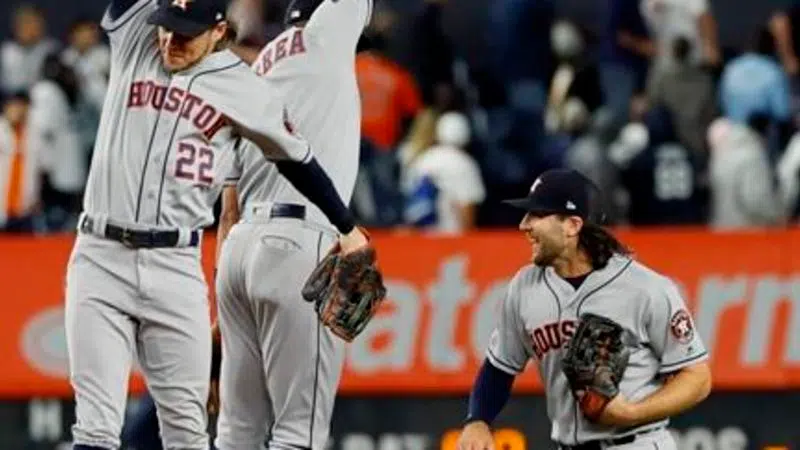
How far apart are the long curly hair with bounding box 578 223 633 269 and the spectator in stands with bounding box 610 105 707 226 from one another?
307 inches

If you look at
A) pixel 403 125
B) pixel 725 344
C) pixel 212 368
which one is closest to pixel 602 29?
pixel 403 125

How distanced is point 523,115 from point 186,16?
9.57 m

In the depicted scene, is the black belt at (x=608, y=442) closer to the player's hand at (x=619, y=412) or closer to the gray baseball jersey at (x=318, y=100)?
the player's hand at (x=619, y=412)

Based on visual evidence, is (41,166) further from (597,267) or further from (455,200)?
(597,267)

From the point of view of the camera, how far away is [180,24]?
929 centimetres

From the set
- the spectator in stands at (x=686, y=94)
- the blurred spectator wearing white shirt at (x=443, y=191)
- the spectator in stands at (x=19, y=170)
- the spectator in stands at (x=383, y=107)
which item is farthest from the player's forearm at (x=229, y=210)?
the spectator in stands at (x=686, y=94)

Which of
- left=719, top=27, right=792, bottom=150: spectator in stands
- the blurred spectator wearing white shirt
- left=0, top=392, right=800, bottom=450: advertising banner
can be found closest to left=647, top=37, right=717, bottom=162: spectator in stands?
left=719, top=27, right=792, bottom=150: spectator in stands

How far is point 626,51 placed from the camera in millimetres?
20047

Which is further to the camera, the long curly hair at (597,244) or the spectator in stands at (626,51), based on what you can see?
the spectator in stands at (626,51)

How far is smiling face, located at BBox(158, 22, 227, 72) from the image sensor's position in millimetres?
9430

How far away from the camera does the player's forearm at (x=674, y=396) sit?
947 cm

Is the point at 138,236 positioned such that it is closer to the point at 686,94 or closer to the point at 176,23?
the point at 176,23

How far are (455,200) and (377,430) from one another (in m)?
2.65

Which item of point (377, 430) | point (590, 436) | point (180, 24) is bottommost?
point (377, 430)
